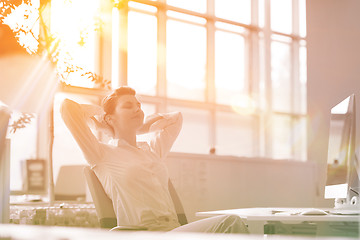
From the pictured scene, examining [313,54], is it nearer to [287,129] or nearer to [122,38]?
[122,38]

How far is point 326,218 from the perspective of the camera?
2.07m

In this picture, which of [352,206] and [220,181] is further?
[220,181]

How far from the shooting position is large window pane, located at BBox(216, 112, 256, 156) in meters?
9.58

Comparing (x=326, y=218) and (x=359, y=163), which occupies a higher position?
(x=359, y=163)

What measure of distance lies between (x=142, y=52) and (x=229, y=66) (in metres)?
1.89

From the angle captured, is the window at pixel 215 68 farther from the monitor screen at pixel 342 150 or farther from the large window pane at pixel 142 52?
the monitor screen at pixel 342 150

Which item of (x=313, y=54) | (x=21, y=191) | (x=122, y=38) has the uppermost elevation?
(x=122, y=38)

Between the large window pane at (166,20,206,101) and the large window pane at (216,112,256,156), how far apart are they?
604 mm

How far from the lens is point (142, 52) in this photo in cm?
867

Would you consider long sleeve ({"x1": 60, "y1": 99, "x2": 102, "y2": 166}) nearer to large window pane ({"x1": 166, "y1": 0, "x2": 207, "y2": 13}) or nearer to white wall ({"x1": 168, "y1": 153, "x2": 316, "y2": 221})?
white wall ({"x1": 168, "y1": 153, "x2": 316, "y2": 221})

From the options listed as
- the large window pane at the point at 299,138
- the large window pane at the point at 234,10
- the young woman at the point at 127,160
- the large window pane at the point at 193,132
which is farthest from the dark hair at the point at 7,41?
the large window pane at the point at 299,138

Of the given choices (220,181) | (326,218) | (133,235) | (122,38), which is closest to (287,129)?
(122,38)

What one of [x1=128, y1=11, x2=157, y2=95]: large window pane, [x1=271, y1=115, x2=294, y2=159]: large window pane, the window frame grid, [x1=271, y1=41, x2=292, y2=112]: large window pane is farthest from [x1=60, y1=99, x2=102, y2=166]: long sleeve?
[x1=271, y1=41, x2=292, y2=112]: large window pane

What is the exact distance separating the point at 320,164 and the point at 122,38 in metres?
3.63
